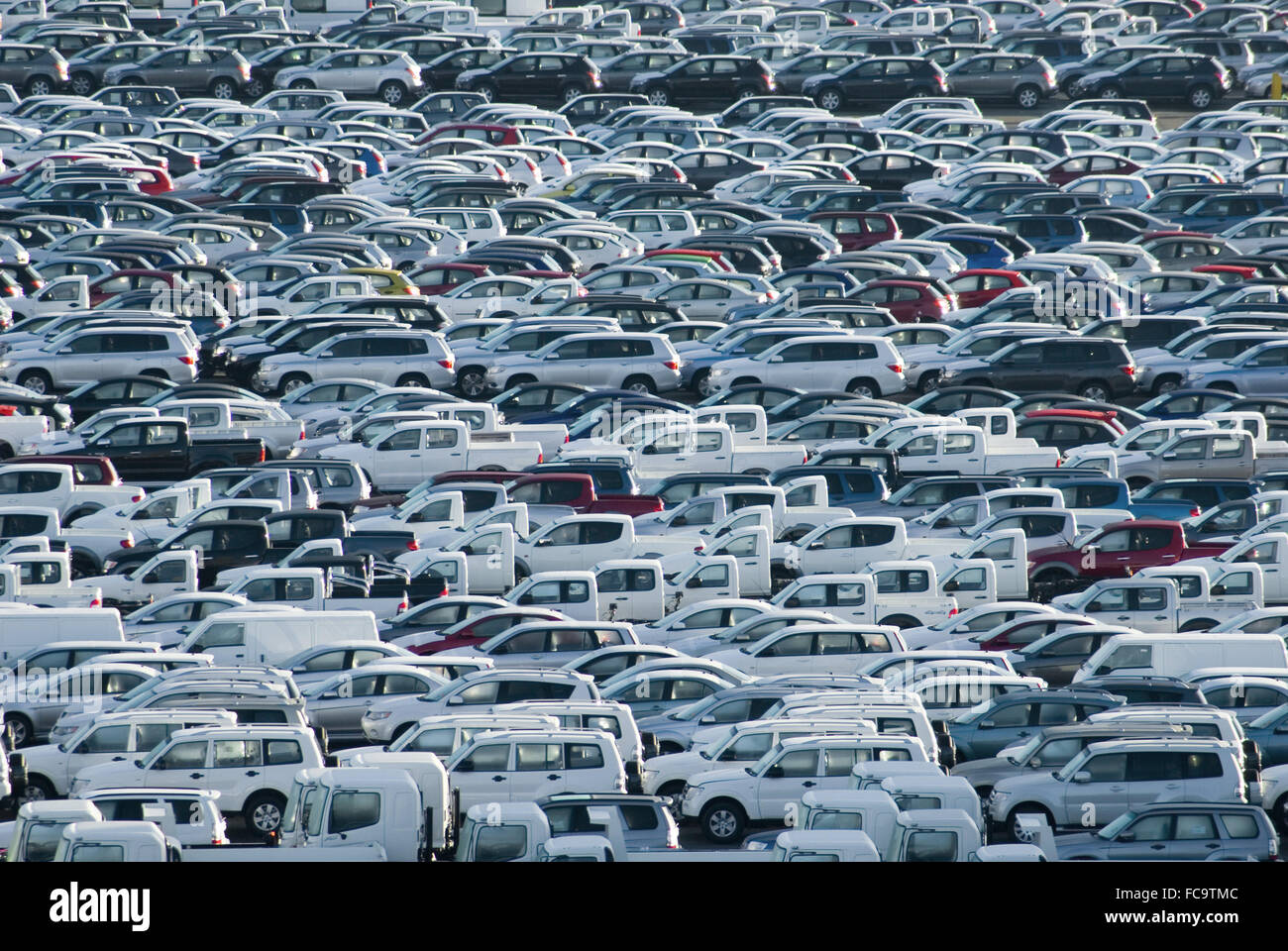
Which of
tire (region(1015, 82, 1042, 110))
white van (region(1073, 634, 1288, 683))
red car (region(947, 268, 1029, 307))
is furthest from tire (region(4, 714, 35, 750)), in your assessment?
tire (region(1015, 82, 1042, 110))

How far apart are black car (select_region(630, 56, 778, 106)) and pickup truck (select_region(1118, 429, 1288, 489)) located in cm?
2586

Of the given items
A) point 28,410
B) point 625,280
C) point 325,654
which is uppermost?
point 625,280

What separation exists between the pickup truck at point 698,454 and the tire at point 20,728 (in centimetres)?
1126

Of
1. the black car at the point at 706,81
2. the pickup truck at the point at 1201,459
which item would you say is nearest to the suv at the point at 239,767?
the pickup truck at the point at 1201,459

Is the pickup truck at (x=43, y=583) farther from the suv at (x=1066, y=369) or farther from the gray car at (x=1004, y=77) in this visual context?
the gray car at (x=1004, y=77)

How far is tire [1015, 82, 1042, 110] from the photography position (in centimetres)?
5712

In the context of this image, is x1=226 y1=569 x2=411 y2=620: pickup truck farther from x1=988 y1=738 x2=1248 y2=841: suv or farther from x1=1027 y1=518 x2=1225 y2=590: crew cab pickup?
x1=988 y1=738 x2=1248 y2=841: suv

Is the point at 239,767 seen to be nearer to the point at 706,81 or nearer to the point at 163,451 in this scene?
the point at 163,451

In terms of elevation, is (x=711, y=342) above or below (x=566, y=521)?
above

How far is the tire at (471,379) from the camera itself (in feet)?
124
